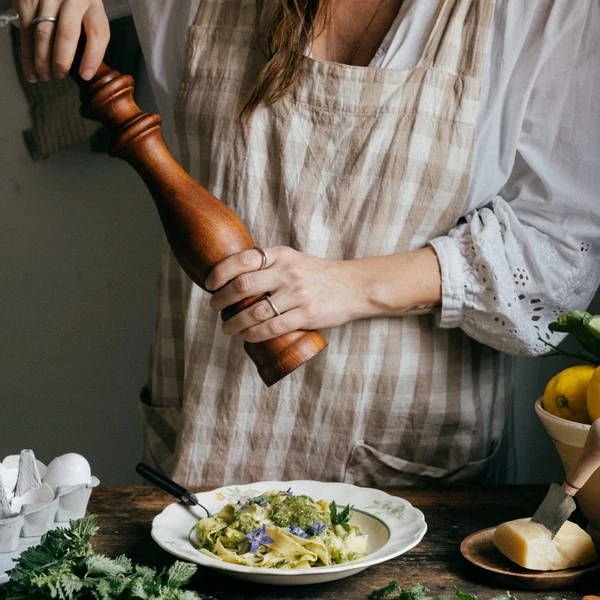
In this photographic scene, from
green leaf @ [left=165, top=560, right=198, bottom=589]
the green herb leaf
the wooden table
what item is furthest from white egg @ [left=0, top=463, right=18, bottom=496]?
the green herb leaf

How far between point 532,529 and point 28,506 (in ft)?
1.58

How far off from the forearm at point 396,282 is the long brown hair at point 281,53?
0.25m

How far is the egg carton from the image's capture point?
82 centimetres

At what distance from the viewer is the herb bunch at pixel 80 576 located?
0.74 m

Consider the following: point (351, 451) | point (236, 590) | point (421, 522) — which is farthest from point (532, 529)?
point (351, 451)

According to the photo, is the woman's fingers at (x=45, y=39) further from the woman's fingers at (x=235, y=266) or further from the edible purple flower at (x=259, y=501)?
the edible purple flower at (x=259, y=501)

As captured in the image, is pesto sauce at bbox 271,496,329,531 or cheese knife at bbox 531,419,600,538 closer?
cheese knife at bbox 531,419,600,538

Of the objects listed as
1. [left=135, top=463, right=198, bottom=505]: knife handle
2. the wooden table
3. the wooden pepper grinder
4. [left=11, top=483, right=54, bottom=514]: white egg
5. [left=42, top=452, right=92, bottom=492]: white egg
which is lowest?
the wooden table

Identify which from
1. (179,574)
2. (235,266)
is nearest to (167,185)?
(235,266)

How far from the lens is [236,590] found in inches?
33.1

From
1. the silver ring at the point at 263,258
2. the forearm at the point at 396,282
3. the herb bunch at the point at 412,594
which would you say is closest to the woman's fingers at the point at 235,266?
the silver ring at the point at 263,258

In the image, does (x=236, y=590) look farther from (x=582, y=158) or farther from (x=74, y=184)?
(x=74, y=184)

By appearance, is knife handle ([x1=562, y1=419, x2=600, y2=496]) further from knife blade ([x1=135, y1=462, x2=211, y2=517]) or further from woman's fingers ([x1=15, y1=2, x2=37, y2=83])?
woman's fingers ([x1=15, y1=2, x2=37, y2=83])

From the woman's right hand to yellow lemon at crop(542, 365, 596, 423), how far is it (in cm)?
62
